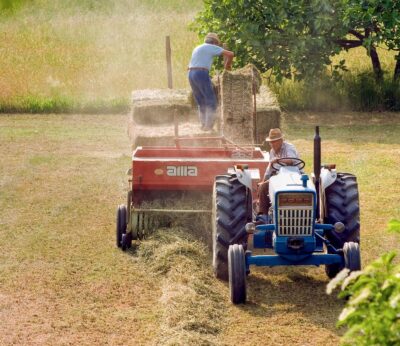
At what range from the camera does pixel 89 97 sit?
69.2 ft

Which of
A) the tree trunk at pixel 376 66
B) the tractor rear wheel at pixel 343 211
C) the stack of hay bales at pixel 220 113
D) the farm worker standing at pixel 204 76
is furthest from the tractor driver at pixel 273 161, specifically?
the tree trunk at pixel 376 66

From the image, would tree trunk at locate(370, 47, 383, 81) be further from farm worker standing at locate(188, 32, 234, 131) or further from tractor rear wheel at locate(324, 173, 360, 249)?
tractor rear wheel at locate(324, 173, 360, 249)

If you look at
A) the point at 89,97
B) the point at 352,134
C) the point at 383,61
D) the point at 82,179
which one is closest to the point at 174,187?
the point at 82,179

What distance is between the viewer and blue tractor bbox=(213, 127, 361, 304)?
7.52m

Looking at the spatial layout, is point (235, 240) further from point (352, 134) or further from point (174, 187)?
point (352, 134)

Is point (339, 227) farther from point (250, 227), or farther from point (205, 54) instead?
point (205, 54)

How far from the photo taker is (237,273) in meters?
7.43

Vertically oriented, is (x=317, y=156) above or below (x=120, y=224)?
above

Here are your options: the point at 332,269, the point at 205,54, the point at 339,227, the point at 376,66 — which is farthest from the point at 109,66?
the point at 339,227

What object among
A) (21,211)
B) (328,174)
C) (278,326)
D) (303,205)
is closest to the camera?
(278,326)

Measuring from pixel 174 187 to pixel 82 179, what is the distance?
14.8 ft

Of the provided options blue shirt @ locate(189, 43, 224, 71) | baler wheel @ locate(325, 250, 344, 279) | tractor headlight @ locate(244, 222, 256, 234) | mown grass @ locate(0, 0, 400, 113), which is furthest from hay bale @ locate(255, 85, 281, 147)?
tractor headlight @ locate(244, 222, 256, 234)

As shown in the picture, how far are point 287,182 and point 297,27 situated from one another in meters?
11.9

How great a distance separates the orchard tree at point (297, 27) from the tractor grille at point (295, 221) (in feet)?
37.3
